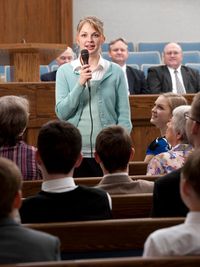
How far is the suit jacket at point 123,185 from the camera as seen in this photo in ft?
13.7

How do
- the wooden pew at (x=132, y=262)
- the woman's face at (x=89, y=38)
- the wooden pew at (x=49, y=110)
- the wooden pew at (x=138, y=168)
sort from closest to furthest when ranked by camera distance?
the wooden pew at (x=132, y=262), the wooden pew at (x=138, y=168), the woman's face at (x=89, y=38), the wooden pew at (x=49, y=110)

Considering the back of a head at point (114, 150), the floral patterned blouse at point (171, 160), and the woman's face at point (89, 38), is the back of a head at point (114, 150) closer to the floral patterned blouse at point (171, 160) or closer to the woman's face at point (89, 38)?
the floral patterned blouse at point (171, 160)

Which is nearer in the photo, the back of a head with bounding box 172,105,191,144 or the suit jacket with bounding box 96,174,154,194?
the suit jacket with bounding box 96,174,154,194

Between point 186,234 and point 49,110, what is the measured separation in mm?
3952

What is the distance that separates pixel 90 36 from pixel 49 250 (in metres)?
2.84

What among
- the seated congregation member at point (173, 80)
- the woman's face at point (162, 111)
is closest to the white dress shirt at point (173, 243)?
the woman's face at point (162, 111)

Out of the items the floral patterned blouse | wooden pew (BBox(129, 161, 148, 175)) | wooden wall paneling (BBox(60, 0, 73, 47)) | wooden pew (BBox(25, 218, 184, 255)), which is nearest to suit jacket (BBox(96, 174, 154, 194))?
the floral patterned blouse

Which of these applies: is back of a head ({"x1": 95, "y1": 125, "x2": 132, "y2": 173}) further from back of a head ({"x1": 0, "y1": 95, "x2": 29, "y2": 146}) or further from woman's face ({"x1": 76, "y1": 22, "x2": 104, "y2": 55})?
woman's face ({"x1": 76, "y1": 22, "x2": 104, "y2": 55})

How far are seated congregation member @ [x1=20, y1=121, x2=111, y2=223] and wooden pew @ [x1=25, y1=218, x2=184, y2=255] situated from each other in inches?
12.0

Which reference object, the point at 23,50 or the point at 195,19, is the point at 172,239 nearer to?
the point at 23,50

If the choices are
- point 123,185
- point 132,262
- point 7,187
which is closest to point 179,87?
point 123,185

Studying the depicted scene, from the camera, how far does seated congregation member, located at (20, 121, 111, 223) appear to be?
3.58 metres

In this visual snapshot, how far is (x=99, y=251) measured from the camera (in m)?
3.30

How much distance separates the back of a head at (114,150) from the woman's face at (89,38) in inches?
56.9
